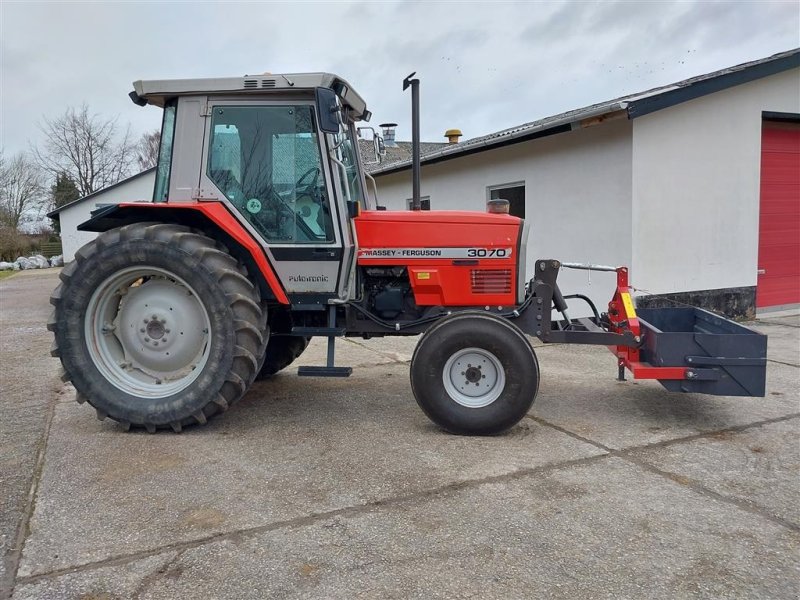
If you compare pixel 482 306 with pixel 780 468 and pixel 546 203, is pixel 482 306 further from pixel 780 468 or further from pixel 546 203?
pixel 546 203

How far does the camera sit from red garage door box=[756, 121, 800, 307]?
30.7 feet

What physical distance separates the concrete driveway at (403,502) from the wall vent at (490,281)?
1.04 m

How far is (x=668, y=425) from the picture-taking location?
4.49 m

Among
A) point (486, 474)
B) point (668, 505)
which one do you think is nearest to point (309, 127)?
point (486, 474)

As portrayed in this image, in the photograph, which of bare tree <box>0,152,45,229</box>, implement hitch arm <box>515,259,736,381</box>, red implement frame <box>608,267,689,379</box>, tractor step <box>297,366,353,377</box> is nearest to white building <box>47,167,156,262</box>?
bare tree <box>0,152,45,229</box>

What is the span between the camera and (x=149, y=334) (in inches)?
176

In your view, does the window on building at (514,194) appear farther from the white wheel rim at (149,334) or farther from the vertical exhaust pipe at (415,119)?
the white wheel rim at (149,334)

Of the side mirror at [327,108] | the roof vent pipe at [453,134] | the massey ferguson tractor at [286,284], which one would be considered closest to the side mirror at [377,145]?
the massey ferguson tractor at [286,284]

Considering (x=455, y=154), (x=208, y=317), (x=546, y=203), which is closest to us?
(x=208, y=317)

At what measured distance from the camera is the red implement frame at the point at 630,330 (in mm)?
4316

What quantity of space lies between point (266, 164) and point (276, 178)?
0.41 ft

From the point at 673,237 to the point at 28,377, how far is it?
807 centimetres

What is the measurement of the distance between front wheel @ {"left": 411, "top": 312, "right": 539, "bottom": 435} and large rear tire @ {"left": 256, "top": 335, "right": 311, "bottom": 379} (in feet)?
5.85

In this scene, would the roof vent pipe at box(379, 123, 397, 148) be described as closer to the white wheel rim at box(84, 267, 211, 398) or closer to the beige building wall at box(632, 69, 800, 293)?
the white wheel rim at box(84, 267, 211, 398)
